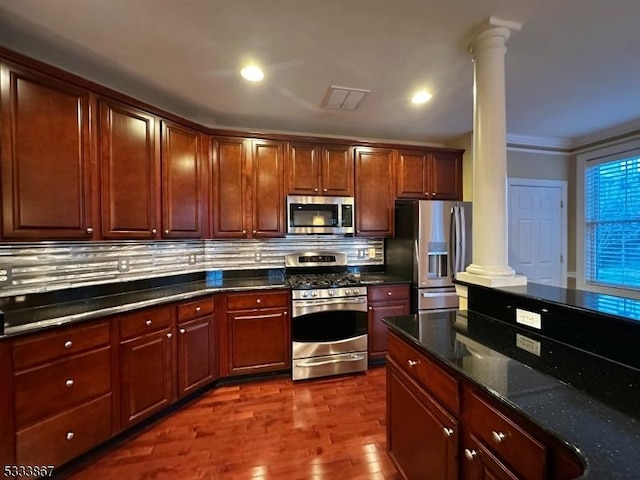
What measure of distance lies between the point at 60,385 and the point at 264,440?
1278 mm

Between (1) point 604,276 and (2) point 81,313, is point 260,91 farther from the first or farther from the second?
(1) point 604,276

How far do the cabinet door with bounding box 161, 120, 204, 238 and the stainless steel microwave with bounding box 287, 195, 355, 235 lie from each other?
917mm

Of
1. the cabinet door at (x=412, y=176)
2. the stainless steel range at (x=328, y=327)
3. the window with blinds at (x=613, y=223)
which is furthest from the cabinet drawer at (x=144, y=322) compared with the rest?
the window with blinds at (x=613, y=223)

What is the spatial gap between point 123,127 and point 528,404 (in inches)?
110

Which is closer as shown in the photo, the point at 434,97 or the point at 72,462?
the point at 72,462

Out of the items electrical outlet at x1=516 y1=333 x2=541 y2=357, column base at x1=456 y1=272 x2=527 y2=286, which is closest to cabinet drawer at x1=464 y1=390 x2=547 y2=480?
electrical outlet at x1=516 y1=333 x2=541 y2=357

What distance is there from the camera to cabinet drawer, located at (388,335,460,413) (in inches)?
45.6

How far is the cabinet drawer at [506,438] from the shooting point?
808 millimetres

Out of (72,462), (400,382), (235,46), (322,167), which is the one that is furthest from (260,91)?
(72,462)

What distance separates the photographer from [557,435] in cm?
74

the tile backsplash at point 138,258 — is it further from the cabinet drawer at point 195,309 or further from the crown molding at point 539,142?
the crown molding at point 539,142

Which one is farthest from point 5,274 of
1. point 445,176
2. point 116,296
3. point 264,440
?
point 445,176

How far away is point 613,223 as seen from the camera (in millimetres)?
3623

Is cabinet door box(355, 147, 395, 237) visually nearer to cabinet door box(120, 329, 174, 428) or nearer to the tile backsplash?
the tile backsplash
